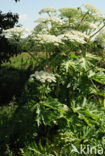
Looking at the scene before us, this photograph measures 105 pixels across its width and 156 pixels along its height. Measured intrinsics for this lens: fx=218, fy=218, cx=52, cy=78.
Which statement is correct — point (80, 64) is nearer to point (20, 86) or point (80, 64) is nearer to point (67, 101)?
point (67, 101)

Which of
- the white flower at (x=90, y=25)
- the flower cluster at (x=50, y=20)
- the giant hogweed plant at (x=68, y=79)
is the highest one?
the flower cluster at (x=50, y=20)

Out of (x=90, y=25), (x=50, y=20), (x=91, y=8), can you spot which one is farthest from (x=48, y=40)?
(x=91, y=8)

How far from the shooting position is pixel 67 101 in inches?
186

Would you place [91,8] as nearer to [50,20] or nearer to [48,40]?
[50,20]

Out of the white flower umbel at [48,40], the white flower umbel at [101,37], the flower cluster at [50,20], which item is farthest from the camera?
the white flower umbel at [101,37]

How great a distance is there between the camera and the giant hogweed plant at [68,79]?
387cm

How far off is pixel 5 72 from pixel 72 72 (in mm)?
6555

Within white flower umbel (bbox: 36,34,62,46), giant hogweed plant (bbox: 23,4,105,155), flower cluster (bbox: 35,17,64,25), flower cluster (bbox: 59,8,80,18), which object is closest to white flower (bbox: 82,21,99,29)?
giant hogweed plant (bbox: 23,4,105,155)

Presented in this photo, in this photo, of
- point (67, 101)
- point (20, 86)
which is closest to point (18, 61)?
point (20, 86)

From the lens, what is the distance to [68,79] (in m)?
4.48

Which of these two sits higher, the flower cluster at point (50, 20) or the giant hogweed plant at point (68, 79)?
the flower cluster at point (50, 20)

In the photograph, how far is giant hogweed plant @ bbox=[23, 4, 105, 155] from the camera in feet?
12.7

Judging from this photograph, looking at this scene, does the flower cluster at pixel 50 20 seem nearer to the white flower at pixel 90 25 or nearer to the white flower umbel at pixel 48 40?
the white flower at pixel 90 25

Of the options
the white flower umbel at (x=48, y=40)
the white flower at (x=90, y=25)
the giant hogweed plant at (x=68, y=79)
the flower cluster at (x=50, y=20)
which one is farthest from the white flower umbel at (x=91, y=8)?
the white flower umbel at (x=48, y=40)
